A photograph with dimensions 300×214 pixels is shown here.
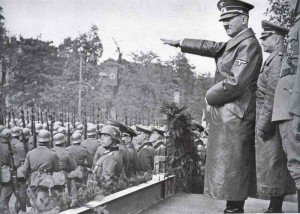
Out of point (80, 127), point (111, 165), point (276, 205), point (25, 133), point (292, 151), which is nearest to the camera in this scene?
point (292, 151)

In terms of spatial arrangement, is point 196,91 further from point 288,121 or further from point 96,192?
point 288,121

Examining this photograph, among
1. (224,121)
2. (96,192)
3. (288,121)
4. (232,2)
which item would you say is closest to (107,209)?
(96,192)

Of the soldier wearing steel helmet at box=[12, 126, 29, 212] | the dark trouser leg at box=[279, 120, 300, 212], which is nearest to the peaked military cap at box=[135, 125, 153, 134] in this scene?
the soldier wearing steel helmet at box=[12, 126, 29, 212]

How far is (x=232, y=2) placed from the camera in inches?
159

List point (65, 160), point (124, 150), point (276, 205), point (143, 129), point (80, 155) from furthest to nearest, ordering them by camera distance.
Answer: point (80, 155) < point (65, 160) < point (143, 129) < point (124, 150) < point (276, 205)

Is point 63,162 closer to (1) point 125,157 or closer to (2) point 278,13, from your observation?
(1) point 125,157

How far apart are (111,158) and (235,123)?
2.66 metres

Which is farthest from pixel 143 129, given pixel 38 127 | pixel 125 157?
pixel 38 127

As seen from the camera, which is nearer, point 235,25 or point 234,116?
point 234,116

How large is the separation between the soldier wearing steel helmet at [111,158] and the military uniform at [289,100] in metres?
2.64

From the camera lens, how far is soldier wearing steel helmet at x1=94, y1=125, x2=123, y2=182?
6086 millimetres

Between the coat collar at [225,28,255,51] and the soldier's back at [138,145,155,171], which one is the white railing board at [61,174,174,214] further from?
the coat collar at [225,28,255,51]

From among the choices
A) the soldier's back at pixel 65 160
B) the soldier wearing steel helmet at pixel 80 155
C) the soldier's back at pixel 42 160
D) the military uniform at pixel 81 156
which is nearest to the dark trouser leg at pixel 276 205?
the soldier's back at pixel 42 160

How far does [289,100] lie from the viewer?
3562mm
